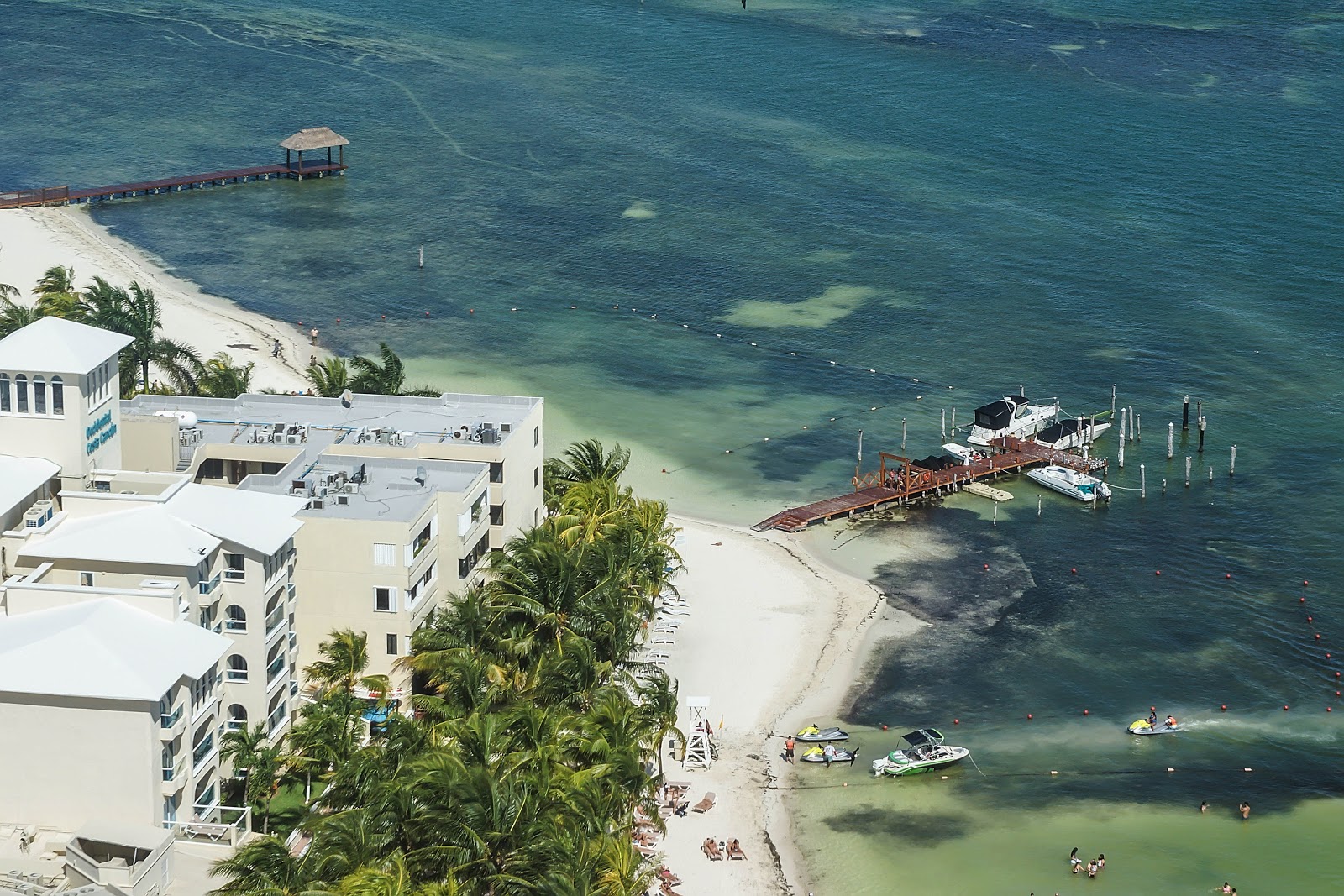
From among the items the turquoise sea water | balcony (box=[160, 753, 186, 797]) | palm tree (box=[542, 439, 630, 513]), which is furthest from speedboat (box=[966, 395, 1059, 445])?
balcony (box=[160, 753, 186, 797])

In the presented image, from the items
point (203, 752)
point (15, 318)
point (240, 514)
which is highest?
point (240, 514)

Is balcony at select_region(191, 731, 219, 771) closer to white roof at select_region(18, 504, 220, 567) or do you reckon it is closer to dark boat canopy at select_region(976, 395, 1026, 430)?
white roof at select_region(18, 504, 220, 567)

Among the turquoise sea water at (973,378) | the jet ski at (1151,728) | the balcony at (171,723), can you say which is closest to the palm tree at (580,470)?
the turquoise sea water at (973,378)

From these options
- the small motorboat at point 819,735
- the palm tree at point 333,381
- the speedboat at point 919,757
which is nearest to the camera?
the speedboat at point 919,757

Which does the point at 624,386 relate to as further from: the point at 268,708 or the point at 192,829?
the point at 192,829

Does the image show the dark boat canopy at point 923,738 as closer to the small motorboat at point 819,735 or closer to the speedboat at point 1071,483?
the small motorboat at point 819,735

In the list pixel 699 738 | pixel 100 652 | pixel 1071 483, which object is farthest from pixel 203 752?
pixel 1071 483

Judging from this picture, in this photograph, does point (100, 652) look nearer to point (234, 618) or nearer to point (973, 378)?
point (234, 618)
